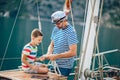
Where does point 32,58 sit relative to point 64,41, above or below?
below

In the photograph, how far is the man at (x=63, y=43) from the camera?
595cm

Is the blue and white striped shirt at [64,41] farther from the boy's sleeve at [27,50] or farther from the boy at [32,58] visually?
the boy's sleeve at [27,50]

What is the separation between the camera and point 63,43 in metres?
6.30

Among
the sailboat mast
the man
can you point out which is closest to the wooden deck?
the man

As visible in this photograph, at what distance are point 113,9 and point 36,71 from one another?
5051 inches

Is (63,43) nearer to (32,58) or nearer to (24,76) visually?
(32,58)

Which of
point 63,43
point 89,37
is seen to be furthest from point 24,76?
point 89,37

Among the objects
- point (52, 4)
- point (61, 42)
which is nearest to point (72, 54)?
point (61, 42)

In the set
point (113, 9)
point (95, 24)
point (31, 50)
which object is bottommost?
point (31, 50)

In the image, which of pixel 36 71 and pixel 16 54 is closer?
pixel 36 71

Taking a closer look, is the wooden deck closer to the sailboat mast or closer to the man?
the man

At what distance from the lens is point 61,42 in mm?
6312

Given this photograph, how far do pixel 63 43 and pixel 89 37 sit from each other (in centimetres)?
48

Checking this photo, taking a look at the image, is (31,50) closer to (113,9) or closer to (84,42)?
(84,42)
